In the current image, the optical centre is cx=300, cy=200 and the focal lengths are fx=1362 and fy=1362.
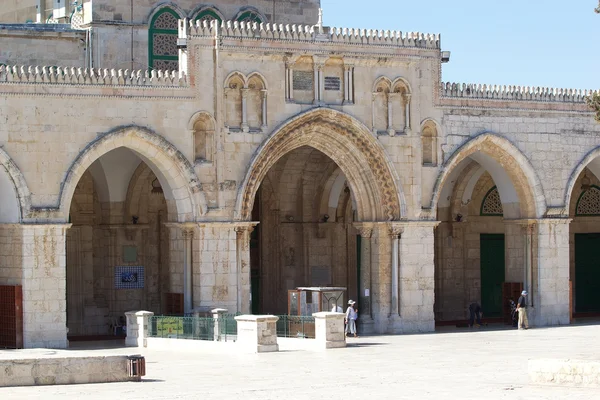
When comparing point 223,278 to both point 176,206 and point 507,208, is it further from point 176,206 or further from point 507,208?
point 507,208

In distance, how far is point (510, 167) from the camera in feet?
113

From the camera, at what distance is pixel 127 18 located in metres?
34.5

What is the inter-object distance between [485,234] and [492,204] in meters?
0.90

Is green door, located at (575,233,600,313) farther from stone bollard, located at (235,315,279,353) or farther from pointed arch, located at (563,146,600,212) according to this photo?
stone bollard, located at (235,315,279,353)

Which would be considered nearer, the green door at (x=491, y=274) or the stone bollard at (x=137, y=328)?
the stone bollard at (x=137, y=328)

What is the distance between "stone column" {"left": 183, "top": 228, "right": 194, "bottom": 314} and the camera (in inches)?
1201

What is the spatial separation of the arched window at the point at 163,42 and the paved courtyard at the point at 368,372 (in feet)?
29.8

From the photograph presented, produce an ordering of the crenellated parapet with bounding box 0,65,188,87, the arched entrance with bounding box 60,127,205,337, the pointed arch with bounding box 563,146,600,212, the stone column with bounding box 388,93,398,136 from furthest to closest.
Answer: the pointed arch with bounding box 563,146,600,212 → the arched entrance with bounding box 60,127,205,337 → the stone column with bounding box 388,93,398,136 → the crenellated parapet with bounding box 0,65,188,87

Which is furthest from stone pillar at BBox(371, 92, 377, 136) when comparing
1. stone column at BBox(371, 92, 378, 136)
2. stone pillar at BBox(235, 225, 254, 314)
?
stone pillar at BBox(235, 225, 254, 314)

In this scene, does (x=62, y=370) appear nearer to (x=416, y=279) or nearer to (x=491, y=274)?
(x=416, y=279)

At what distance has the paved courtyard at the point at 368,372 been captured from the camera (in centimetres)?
2009

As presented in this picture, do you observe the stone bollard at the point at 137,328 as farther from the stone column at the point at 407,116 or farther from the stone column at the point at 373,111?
the stone column at the point at 407,116

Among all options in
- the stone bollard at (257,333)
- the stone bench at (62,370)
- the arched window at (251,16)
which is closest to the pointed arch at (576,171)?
the arched window at (251,16)

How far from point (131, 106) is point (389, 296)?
783 cm
